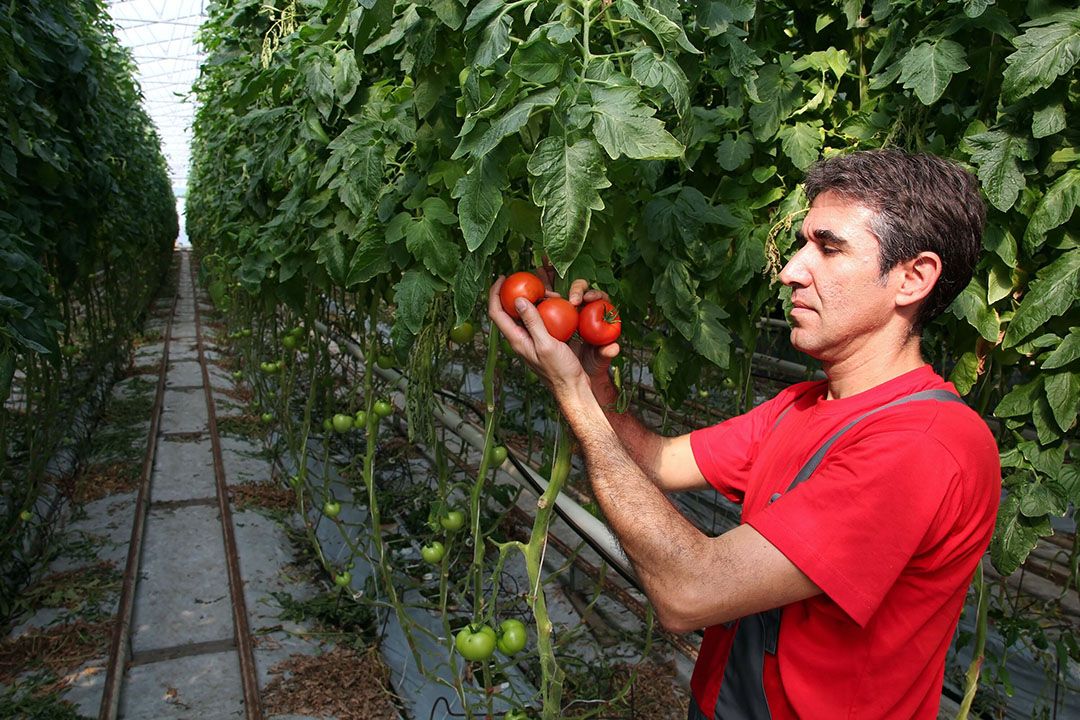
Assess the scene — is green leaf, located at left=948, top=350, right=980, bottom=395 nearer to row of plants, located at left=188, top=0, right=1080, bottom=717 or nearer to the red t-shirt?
row of plants, located at left=188, top=0, right=1080, bottom=717

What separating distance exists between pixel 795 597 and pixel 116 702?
275cm

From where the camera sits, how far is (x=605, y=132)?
3.25 feet

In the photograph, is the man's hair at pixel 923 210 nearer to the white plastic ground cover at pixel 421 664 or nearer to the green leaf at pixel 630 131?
the green leaf at pixel 630 131

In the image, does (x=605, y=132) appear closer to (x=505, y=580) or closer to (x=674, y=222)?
(x=674, y=222)

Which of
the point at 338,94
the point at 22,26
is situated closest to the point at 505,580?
the point at 338,94

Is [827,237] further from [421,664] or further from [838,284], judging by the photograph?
[421,664]

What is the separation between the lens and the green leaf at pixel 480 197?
3.69 ft

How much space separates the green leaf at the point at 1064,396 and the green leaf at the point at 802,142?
715mm

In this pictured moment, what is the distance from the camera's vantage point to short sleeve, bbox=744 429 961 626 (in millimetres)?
1013

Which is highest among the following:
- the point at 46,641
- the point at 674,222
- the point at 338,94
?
the point at 338,94

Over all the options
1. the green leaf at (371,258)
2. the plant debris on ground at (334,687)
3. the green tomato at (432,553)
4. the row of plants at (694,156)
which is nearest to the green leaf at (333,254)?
the row of plants at (694,156)

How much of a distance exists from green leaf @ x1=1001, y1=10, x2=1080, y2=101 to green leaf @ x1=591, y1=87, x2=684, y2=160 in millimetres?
880

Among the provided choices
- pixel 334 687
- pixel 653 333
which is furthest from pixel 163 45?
pixel 653 333

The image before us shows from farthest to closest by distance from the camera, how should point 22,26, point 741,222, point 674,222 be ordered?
point 22,26, point 741,222, point 674,222
